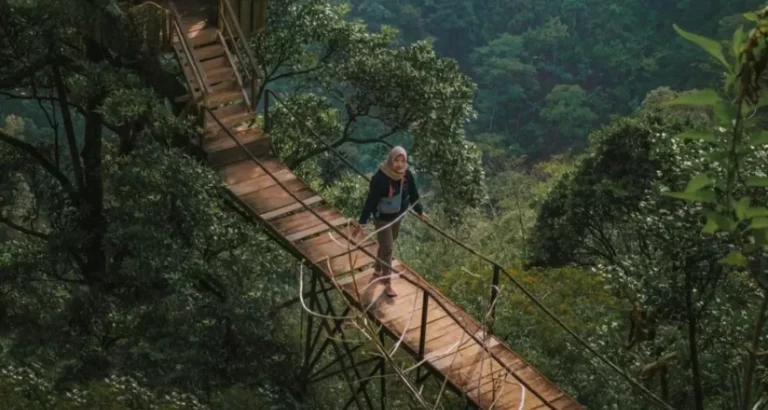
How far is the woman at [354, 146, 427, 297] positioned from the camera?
31.3 feet

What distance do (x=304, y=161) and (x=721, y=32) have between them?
37485 mm

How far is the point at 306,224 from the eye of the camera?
11.0 metres

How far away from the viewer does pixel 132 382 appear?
9.30 m

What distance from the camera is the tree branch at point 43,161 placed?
504 inches

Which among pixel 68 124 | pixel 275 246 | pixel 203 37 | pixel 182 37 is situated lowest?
pixel 275 246

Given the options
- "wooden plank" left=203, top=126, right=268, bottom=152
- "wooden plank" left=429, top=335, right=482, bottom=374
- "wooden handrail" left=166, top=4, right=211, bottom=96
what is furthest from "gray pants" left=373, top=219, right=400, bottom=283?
"wooden handrail" left=166, top=4, right=211, bottom=96

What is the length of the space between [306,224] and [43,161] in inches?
163

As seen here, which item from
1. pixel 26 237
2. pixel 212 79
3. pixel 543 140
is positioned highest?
pixel 212 79

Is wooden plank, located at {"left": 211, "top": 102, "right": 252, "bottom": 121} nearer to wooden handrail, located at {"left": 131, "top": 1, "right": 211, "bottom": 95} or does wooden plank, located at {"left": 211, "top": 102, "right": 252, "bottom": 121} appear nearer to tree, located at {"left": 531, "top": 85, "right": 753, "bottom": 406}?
wooden handrail, located at {"left": 131, "top": 1, "right": 211, "bottom": 95}

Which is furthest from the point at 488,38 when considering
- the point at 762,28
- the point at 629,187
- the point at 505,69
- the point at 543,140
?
the point at 762,28

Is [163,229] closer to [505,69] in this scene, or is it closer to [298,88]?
[298,88]

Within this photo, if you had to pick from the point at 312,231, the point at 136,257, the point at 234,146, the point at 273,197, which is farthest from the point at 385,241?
the point at 234,146

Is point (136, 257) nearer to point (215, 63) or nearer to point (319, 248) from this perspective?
point (319, 248)

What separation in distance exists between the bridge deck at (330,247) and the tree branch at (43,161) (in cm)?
207
